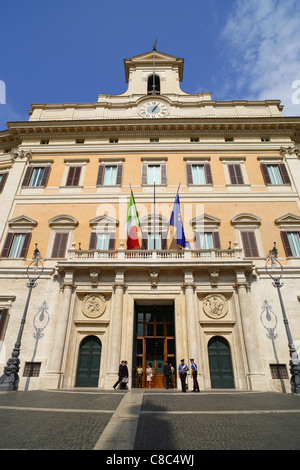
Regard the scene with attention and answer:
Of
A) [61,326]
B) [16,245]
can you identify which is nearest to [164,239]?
[61,326]

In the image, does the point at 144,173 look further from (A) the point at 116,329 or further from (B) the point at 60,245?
(A) the point at 116,329

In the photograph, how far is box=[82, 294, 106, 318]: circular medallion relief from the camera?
559 inches

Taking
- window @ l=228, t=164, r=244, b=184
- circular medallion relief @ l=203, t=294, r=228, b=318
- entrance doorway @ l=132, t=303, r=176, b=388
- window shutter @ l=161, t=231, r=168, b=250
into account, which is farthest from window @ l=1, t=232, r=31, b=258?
window @ l=228, t=164, r=244, b=184

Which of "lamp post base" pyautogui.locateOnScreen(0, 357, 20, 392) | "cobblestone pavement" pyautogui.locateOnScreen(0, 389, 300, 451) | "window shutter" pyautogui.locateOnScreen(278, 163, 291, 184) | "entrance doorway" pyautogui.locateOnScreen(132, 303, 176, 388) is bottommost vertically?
Result: "cobblestone pavement" pyautogui.locateOnScreen(0, 389, 300, 451)

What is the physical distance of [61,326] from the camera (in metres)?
13.3

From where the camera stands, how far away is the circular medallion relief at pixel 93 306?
1421 cm

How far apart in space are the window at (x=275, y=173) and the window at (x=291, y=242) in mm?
4114

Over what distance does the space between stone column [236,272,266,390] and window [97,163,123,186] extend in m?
10.3

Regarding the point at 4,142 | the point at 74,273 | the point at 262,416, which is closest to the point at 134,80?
the point at 4,142

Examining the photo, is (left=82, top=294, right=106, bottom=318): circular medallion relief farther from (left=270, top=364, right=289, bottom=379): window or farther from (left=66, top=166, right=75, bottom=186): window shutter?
(left=270, top=364, right=289, bottom=379): window

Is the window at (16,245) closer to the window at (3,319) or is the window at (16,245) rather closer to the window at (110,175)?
the window at (3,319)

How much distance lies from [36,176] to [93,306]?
10817 mm

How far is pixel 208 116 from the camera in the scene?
21.7 meters

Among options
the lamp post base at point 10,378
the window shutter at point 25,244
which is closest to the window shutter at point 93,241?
the window shutter at point 25,244
